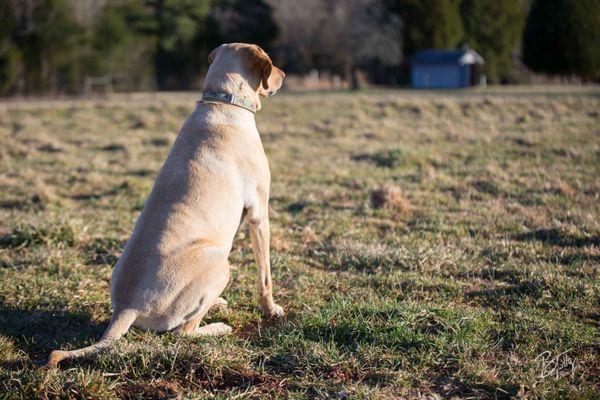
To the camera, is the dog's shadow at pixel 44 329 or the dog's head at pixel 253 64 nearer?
the dog's shadow at pixel 44 329

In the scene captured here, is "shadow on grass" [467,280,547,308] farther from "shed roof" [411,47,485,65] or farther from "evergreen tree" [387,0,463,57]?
"evergreen tree" [387,0,463,57]

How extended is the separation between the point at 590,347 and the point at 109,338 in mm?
3009

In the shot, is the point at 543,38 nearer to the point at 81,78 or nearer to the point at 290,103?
the point at 290,103

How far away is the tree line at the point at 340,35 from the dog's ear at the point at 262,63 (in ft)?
103

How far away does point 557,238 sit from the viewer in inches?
241

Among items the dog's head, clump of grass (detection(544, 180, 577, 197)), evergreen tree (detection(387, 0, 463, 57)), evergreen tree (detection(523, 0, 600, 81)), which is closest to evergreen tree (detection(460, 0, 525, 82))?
evergreen tree (detection(387, 0, 463, 57))

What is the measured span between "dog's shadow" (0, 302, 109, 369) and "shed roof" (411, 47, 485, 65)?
43.5 metres

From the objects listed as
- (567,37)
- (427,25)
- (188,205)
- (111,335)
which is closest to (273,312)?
(188,205)

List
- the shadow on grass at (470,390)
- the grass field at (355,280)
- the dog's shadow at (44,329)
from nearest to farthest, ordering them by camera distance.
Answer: the shadow on grass at (470,390) < the grass field at (355,280) < the dog's shadow at (44,329)

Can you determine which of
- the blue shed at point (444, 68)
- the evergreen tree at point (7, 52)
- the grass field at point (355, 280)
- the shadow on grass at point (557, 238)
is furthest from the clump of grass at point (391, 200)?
the blue shed at point (444, 68)

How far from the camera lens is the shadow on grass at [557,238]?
5.92 metres

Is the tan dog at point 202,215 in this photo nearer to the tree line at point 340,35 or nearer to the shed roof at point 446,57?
the tree line at point 340,35

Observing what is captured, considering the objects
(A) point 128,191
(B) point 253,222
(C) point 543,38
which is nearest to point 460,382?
(B) point 253,222

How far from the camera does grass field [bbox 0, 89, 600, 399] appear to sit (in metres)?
3.37
